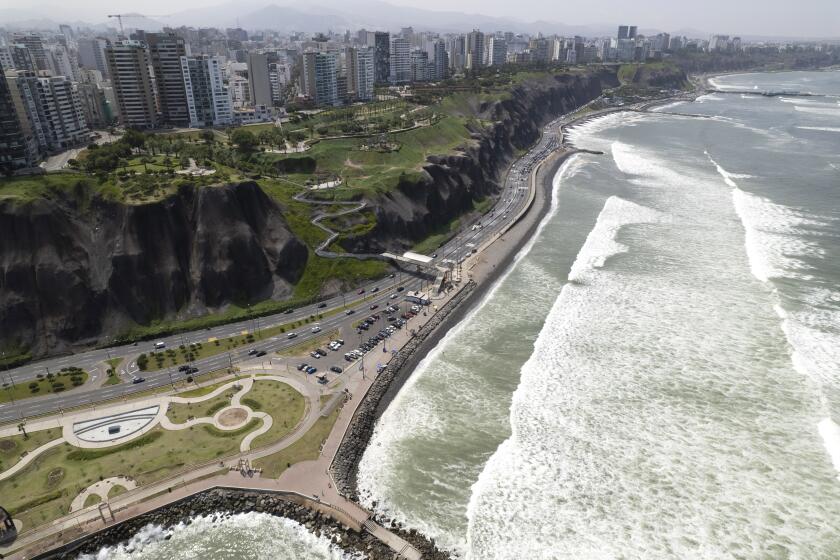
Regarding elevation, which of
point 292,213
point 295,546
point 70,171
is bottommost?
point 295,546

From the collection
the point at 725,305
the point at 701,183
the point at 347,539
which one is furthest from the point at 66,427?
the point at 701,183

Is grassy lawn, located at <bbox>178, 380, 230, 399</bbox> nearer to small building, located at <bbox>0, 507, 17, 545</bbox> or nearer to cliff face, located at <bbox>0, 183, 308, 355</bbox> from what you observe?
small building, located at <bbox>0, 507, 17, 545</bbox>

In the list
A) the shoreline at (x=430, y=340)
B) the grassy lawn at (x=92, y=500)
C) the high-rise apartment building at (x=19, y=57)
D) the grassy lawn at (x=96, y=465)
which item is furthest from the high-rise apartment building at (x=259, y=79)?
the grassy lawn at (x=92, y=500)

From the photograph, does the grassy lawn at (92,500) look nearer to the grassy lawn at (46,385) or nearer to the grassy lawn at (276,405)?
the grassy lawn at (276,405)

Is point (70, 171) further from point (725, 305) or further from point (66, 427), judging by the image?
point (725, 305)

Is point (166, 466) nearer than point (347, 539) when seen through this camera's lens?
No

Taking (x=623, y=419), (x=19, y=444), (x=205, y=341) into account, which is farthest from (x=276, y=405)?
(x=623, y=419)

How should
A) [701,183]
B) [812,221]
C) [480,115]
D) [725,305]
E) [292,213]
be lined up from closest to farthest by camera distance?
[725,305] → [292,213] → [812,221] → [701,183] → [480,115]

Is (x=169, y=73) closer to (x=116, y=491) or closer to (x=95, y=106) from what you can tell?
(x=95, y=106)
